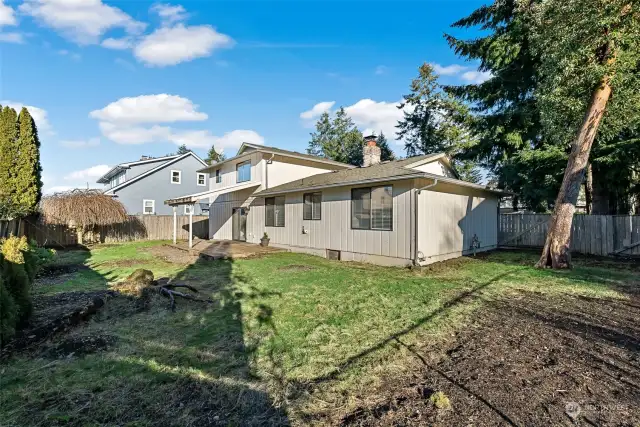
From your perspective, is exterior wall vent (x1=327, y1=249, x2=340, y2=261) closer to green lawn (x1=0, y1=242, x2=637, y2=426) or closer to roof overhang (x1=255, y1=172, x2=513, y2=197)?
roof overhang (x1=255, y1=172, x2=513, y2=197)

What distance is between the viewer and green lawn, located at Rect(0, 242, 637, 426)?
2545mm

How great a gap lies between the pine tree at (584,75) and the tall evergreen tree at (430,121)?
15192mm

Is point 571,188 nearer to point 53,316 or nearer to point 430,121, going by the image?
point 53,316

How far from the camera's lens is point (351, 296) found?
607 centimetres

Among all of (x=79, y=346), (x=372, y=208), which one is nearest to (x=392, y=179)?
(x=372, y=208)

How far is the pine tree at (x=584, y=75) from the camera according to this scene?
839 cm

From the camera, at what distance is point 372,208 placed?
10281mm

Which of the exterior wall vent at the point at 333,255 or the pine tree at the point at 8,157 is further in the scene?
the pine tree at the point at 8,157

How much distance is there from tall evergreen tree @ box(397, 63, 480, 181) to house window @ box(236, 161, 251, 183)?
16784 mm

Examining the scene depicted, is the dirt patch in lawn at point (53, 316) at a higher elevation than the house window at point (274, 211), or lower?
lower

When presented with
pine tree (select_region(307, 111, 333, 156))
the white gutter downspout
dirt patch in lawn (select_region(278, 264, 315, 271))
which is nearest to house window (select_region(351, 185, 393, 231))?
the white gutter downspout

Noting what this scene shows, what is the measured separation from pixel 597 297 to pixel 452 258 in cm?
506

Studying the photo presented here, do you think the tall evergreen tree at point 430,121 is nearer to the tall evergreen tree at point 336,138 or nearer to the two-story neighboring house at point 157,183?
the tall evergreen tree at point 336,138

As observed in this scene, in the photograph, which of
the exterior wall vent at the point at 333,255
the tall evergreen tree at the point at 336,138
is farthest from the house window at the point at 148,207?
the tall evergreen tree at the point at 336,138
